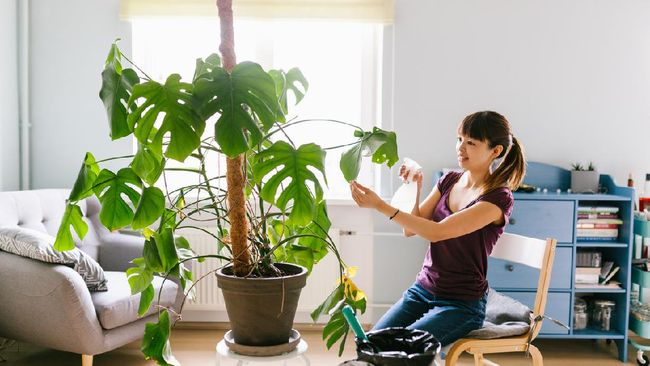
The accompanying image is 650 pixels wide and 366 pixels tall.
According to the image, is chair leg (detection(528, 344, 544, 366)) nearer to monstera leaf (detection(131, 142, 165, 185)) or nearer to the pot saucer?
the pot saucer

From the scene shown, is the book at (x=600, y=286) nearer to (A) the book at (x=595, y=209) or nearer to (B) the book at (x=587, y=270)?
(B) the book at (x=587, y=270)

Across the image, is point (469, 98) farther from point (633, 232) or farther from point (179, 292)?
point (179, 292)

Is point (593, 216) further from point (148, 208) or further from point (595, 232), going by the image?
point (148, 208)

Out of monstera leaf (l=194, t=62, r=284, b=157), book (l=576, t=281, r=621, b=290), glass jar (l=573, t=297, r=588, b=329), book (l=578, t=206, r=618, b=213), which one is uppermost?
monstera leaf (l=194, t=62, r=284, b=157)

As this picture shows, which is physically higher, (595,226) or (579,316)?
(595,226)

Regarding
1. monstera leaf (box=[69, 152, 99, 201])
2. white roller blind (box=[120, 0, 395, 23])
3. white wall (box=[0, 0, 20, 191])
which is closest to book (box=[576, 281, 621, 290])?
white roller blind (box=[120, 0, 395, 23])

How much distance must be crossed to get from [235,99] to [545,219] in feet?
7.51

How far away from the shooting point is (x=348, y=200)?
362 centimetres

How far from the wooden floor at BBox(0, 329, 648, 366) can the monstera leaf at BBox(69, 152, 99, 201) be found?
1.69m

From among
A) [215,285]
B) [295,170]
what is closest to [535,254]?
[295,170]

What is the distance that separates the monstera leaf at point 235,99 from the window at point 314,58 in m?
2.38

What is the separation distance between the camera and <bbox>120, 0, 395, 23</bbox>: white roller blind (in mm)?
3553

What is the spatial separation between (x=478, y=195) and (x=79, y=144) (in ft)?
8.33

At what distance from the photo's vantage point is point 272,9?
356cm
